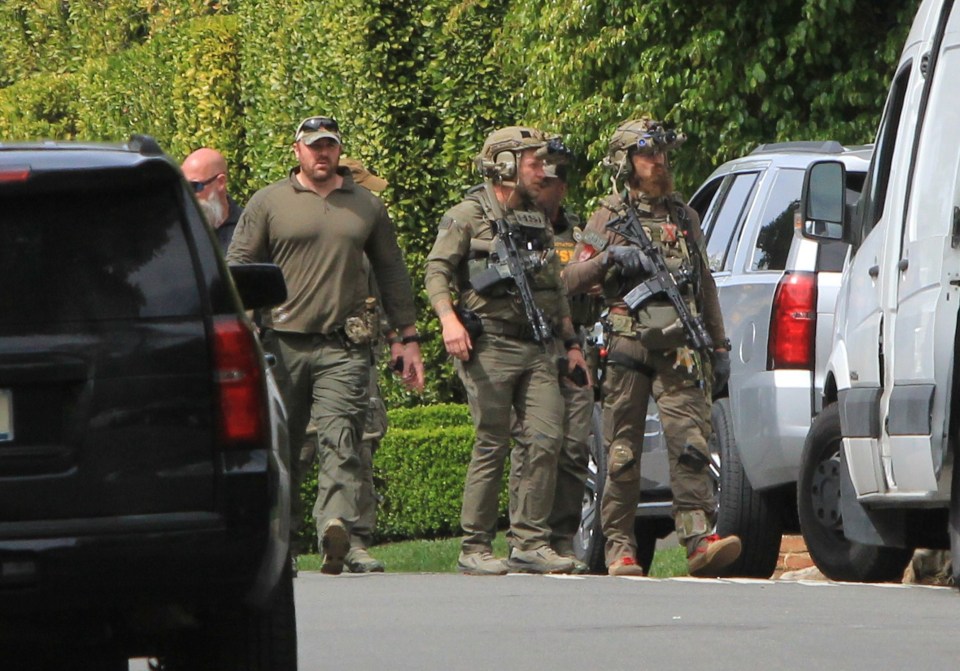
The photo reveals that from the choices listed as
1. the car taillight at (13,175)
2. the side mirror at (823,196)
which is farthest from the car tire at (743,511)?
the car taillight at (13,175)

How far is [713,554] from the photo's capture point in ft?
34.3

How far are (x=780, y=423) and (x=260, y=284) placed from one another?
458 cm

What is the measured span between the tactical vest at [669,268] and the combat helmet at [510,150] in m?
0.56

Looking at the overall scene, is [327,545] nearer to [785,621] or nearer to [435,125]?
[785,621]

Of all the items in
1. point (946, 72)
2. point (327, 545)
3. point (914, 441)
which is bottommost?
point (327, 545)

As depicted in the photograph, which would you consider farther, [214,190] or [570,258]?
[214,190]

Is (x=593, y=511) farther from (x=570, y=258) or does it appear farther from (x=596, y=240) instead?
(x=596, y=240)

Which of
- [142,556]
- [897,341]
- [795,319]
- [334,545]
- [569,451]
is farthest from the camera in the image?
[569,451]

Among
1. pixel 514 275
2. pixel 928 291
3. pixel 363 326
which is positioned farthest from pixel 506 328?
pixel 928 291

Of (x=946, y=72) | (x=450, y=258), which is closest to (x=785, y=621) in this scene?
(x=946, y=72)

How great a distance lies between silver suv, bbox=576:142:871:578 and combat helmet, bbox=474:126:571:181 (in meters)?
0.95

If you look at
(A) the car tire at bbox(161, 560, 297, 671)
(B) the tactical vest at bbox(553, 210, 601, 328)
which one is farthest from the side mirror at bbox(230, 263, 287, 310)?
(B) the tactical vest at bbox(553, 210, 601, 328)

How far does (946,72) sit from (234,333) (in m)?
4.02

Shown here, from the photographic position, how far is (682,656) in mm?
7215
